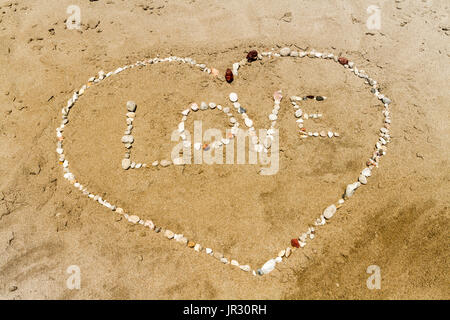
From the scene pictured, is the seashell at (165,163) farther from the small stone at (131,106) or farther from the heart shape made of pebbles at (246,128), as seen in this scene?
the small stone at (131,106)

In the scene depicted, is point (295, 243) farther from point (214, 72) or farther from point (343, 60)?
point (343, 60)

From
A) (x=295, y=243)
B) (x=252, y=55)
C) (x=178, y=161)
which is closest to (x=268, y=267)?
(x=295, y=243)

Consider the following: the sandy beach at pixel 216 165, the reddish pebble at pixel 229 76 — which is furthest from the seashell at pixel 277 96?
the reddish pebble at pixel 229 76

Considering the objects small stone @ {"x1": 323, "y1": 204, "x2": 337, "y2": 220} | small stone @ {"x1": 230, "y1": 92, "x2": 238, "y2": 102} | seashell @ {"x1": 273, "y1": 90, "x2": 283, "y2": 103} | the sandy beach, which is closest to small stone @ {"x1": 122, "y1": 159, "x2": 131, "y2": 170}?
the sandy beach

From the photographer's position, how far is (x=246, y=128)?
15.5 ft

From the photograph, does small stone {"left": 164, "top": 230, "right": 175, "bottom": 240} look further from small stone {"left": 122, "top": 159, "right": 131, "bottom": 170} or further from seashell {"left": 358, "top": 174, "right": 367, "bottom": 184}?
seashell {"left": 358, "top": 174, "right": 367, "bottom": 184}

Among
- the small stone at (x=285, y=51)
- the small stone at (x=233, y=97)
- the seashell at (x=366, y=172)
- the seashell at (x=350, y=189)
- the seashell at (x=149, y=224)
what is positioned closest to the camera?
the seashell at (x=149, y=224)

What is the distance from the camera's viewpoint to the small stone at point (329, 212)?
4120 mm

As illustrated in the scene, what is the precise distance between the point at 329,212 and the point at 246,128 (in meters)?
1.83

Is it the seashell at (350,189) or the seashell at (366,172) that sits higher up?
the seashell at (366,172)

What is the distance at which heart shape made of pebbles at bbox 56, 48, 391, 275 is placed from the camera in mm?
4020

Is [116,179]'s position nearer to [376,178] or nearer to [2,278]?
[2,278]

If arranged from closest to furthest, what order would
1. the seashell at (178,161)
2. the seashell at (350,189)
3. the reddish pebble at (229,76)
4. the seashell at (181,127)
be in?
the seashell at (350,189) < the seashell at (178,161) < the seashell at (181,127) < the reddish pebble at (229,76)

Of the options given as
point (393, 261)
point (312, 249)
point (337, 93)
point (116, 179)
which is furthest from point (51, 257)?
point (337, 93)
